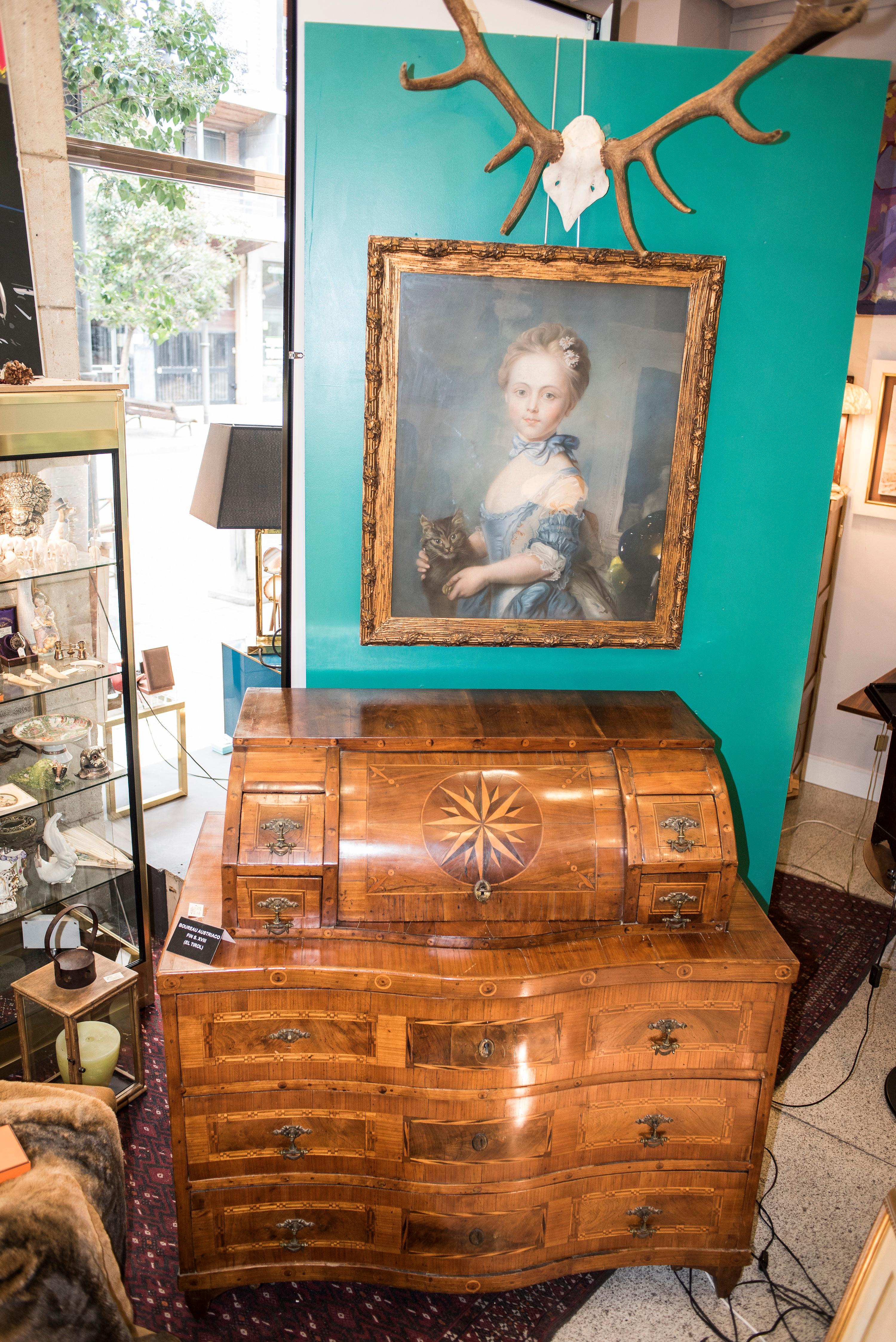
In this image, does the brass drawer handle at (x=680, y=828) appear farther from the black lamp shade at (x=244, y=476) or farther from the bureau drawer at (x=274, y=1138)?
the black lamp shade at (x=244, y=476)

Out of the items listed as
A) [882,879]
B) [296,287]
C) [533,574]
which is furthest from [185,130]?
[882,879]

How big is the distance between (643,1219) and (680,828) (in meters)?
1.07

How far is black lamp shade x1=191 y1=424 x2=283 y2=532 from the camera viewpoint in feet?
10.8

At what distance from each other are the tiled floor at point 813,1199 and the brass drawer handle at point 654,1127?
0.53 meters

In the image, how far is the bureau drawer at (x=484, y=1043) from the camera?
2.30 m

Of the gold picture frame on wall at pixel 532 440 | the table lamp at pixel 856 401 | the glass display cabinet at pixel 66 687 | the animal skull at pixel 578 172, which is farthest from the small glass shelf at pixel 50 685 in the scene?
the table lamp at pixel 856 401

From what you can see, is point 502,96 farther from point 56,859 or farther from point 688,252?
point 56,859

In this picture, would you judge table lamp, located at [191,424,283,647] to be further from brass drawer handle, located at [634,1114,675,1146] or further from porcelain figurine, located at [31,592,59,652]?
brass drawer handle, located at [634,1114,675,1146]

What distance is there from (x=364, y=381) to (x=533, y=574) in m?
0.75

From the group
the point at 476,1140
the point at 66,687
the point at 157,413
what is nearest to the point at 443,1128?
the point at 476,1140

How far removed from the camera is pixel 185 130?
3799 millimetres

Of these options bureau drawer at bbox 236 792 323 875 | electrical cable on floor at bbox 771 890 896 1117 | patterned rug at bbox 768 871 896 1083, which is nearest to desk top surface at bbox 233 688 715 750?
bureau drawer at bbox 236 792 323 875

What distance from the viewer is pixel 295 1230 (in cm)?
247

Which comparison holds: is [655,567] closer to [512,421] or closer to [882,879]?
[512,421]
